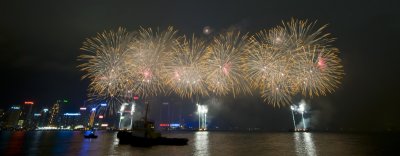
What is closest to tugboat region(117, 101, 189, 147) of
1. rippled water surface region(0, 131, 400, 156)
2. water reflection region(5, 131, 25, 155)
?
rippled water surface region(0, 131, 400, 156)

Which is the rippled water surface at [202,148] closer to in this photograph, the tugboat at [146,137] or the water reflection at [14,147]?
the water reflection at [14,147]

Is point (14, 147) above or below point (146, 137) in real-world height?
below

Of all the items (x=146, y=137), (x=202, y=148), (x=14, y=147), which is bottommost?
(x=202, y=148)

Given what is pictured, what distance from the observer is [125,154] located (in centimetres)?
4956

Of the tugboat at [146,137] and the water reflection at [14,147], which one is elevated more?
the tugboat at [146,137]

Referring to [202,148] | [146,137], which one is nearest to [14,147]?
[146,137]

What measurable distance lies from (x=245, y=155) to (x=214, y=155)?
20.1 feet

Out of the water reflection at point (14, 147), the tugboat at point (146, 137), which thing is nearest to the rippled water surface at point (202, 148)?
the water reflection at point (14, 147)

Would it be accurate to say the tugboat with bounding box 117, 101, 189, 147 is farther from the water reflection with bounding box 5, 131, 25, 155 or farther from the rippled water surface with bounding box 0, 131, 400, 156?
the water reflection with bounding box 5, 131, 25, 155

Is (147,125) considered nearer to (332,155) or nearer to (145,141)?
(145,141)

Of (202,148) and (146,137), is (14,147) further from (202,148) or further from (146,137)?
(202,148)

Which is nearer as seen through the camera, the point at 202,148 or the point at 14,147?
the point at 202,148

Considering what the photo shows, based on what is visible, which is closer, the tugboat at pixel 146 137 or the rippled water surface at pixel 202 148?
the rippled water surface at pixel 202 148

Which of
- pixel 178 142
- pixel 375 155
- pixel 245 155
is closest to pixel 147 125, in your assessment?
pixel 178 142
